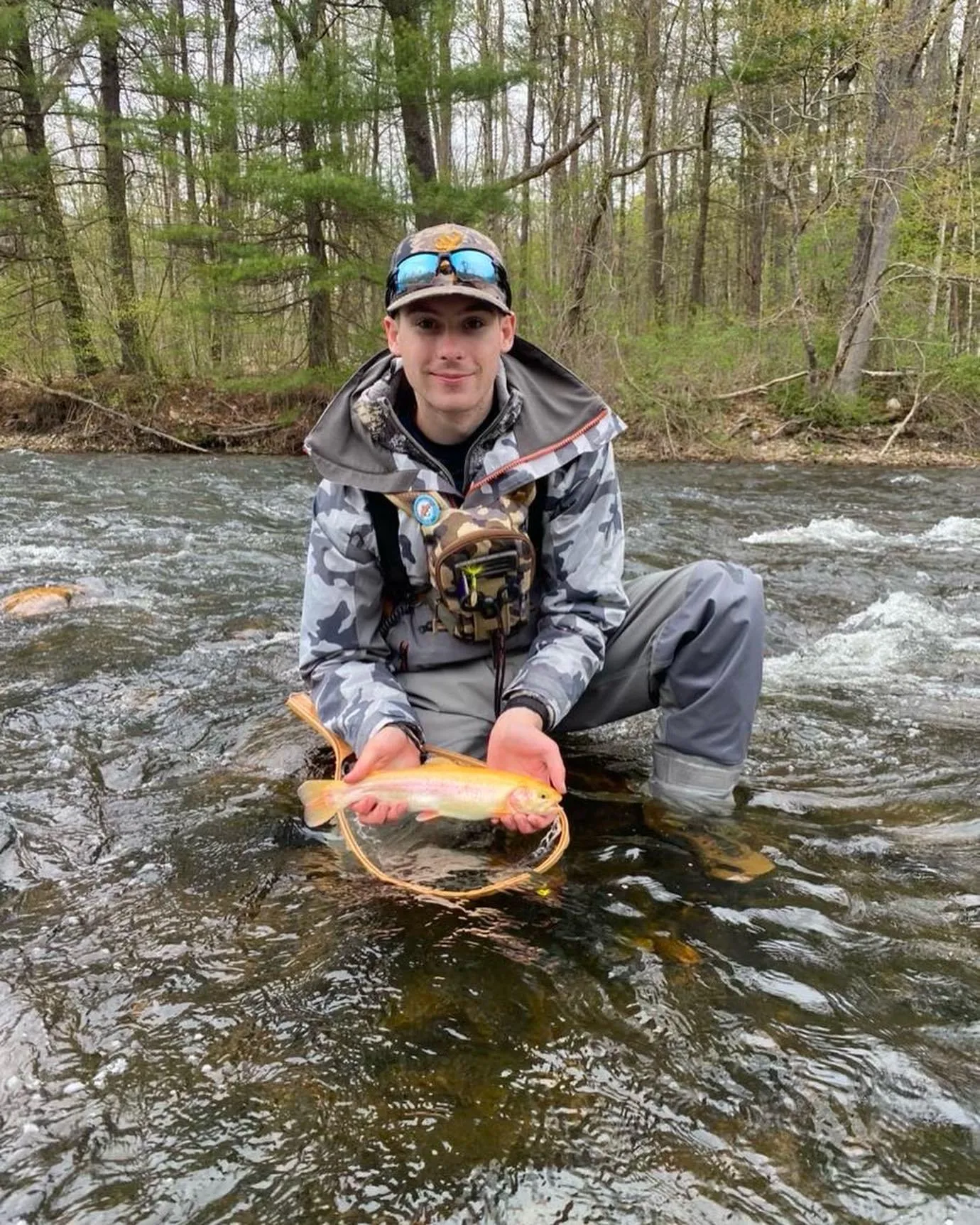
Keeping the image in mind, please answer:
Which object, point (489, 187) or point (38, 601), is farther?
point (489, 187)

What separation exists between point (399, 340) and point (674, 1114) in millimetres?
2315

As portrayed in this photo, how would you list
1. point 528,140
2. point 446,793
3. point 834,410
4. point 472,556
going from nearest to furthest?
point 446,793, point 472,556, point 834,410, point 528,140

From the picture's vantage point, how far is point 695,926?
8.05ft

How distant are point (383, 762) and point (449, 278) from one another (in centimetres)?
148

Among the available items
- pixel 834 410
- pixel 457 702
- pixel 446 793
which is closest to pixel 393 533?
pixel 457 702

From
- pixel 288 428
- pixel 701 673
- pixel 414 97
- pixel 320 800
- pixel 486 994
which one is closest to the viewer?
pixel 486 994

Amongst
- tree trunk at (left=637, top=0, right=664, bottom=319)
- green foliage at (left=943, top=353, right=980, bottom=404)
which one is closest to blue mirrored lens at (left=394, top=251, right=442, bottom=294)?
green foliage at (left=943, top=353, right=980, bottom=404)

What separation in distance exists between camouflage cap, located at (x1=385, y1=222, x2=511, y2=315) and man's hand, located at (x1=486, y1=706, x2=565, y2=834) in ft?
4.22

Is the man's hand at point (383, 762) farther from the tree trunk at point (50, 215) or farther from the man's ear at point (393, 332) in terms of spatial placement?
the tree trunk at point (50, 215)

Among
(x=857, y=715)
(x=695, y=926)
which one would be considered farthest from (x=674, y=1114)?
(x=857, y=715)

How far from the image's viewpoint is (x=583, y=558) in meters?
3.19

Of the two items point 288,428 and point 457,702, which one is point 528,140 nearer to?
point 288,428

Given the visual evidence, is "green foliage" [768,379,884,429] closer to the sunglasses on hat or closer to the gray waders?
the gray waders

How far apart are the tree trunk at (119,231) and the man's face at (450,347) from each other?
55.7 feet
